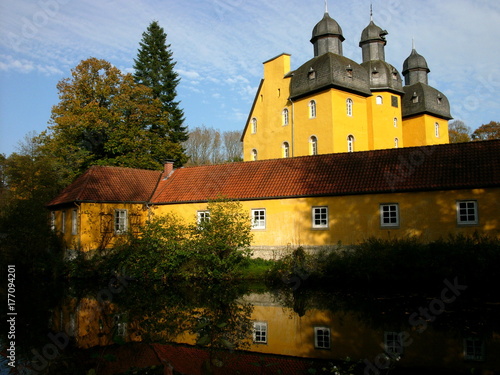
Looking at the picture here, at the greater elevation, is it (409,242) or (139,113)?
(139,113)

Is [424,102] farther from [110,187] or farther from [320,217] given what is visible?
[110,187]

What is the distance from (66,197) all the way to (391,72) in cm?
2721

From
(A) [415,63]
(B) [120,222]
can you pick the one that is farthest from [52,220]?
(A) [415,63]

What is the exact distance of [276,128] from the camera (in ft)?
117

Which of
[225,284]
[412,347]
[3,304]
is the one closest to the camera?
[412,347]

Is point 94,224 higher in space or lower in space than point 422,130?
lower

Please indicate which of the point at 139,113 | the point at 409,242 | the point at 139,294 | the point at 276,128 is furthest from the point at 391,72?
the point at 139,294

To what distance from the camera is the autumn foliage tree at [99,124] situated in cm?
3125

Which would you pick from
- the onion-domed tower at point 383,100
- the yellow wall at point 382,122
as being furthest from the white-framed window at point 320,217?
the onion-domed tower at point 383,100

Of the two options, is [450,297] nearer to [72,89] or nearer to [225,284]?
[225,284]

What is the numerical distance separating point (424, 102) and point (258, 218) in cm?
2703

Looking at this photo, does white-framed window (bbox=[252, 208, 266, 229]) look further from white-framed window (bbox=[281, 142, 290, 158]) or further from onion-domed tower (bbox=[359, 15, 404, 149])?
onion-domed tower (bbox=[359, 15, 404, 149])

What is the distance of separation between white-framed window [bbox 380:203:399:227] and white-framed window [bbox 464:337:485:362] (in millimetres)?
8716

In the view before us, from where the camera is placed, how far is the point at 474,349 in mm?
8961
